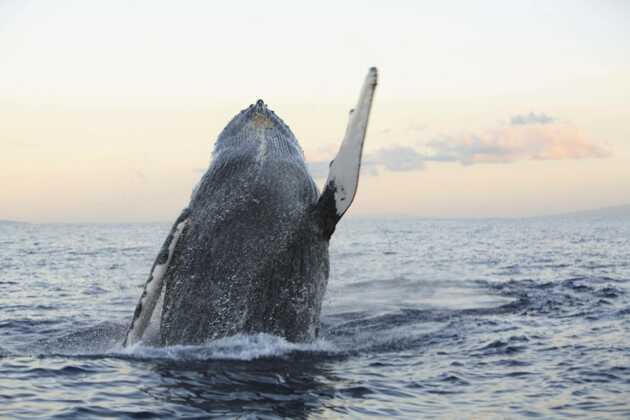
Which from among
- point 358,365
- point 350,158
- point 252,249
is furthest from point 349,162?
point 358,365

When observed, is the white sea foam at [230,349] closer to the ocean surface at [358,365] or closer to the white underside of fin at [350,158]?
→ the ocean surface at [358,365]

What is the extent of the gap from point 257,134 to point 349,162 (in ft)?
4.70

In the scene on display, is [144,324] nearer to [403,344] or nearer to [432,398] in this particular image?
[432,398]

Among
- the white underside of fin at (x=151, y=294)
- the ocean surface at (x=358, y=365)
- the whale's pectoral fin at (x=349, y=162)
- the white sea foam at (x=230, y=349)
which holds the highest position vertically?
the whale's pectoral fin at (x=349, y=162)

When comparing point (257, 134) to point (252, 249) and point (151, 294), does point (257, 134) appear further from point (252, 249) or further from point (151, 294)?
point (151, 294)

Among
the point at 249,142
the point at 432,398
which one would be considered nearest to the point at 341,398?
the point at 432,398

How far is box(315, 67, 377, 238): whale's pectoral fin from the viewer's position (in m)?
8.12

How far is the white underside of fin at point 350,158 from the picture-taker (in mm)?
8125

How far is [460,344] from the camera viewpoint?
10742 millimetres

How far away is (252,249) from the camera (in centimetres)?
806

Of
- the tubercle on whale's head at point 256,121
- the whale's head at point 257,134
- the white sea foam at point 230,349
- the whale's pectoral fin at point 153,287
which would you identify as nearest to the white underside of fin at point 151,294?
the whale's pectoral fin at point 153,287

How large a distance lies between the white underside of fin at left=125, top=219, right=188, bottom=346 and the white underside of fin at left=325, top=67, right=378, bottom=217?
175 cm

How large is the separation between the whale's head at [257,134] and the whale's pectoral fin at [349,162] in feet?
3.18

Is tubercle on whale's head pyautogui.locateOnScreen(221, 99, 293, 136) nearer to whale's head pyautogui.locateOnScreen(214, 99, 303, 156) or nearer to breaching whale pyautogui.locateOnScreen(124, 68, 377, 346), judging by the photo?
whale's head pyautogui.locateOnScreen(214, 99, 303, 156)
